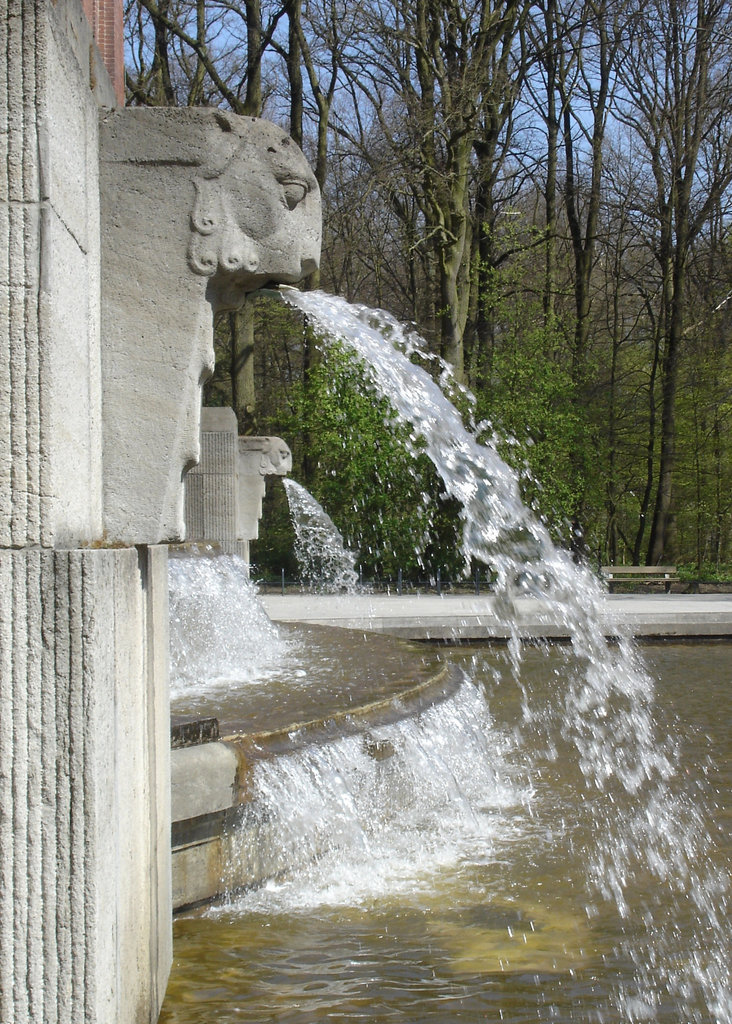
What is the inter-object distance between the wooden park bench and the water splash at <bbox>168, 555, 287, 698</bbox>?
1073 centimetres

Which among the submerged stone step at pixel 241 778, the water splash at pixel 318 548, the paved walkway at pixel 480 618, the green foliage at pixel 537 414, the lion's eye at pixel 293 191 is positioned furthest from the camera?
the water splash at pixel 318 548

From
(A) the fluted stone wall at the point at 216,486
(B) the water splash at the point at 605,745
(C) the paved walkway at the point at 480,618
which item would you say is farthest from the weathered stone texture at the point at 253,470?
(B) the water splash at the point at 605,745

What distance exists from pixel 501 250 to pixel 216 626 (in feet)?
56.5

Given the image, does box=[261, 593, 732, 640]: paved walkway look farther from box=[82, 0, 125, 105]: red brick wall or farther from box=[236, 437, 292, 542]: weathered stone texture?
box=[82, 0, 125, 105]: red brick wall

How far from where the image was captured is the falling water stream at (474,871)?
11.5 ft

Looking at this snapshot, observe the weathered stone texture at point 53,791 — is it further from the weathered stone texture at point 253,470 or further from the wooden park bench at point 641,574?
the wooden park bench at point 641,574

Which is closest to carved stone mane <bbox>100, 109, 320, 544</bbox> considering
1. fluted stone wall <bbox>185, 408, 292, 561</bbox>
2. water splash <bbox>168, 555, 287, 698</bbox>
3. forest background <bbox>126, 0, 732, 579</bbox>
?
water splash <bbox>168, 555, 287, 698</bbox>

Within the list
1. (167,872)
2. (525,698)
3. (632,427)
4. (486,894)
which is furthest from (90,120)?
(632,427)

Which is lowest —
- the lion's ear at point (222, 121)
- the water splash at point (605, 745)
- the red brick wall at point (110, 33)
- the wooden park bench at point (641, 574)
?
the wooden park bench at point (641, 574)

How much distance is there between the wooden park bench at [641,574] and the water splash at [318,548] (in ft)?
13.7

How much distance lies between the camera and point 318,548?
1983 centimetres

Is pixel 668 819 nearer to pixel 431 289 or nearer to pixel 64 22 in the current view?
pixel 64 22

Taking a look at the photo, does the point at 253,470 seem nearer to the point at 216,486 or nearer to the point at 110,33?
the point at 216,486

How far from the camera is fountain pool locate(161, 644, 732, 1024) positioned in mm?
3420
